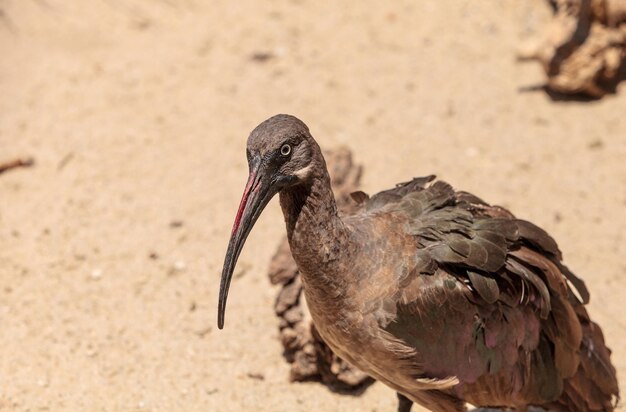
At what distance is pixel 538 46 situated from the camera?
337 inches

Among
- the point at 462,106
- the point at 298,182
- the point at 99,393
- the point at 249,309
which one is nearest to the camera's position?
the point at 298,182

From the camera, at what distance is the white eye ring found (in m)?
4.18

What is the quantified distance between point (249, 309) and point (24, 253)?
1.68m

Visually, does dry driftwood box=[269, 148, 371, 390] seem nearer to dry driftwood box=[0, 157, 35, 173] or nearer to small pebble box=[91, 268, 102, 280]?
small pebble box=[91, 268, 102, 280]

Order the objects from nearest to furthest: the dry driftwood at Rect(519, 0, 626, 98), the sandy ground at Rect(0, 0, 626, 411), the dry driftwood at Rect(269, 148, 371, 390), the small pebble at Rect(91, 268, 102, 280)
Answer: the dry driftwood at Rect(269, 148, 371, 390), the sandy ground at Rect(0, 0, 626, 411), the small pebble at Rect(91, 268, 102, 280), the dry driftwood at Rect(519, 0, 626, 98)

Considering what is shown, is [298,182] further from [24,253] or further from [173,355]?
[24,253]

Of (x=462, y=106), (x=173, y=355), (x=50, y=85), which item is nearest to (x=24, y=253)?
(x=173, y=355)

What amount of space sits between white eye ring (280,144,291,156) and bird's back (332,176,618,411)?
1.94 feet

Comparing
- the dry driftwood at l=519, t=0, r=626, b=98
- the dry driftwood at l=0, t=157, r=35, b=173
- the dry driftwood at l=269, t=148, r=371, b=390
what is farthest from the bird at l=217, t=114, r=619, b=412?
the dry driftwood at l=519, t=0, r=626, b=98

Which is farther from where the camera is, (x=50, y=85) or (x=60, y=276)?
(x=50, y=85)

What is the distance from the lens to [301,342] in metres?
5.46

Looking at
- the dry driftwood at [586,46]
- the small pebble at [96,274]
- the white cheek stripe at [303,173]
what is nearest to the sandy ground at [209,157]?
the small pebble at [96,274]

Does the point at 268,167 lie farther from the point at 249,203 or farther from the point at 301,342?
the point at 301,342

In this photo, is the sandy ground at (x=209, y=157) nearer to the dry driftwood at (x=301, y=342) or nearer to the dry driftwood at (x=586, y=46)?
the dry driftwood at (x=301, y=342)
